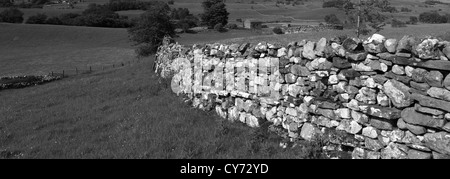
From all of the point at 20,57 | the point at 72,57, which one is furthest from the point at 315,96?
the point at 20,57

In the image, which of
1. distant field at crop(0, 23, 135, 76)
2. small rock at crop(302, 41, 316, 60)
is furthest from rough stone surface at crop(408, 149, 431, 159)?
distant field at crop(0, 23, 135, 76)

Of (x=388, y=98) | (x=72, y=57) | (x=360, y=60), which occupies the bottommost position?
(x=72, y=57)

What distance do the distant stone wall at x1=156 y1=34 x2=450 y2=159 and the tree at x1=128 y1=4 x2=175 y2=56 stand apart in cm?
3846

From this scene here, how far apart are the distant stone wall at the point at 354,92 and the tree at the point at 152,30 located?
3846cm

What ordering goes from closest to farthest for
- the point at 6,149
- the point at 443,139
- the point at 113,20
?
the point at 443,139 < the point at 6,149 < the point at 113,20

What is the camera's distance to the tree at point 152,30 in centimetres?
4658

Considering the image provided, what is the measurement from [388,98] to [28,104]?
16.6 meters

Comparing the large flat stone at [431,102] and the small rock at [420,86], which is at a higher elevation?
the small rock at [420,86]

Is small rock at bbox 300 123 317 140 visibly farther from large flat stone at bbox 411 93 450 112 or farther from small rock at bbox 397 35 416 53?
small rock at bbox 397 35 416 53

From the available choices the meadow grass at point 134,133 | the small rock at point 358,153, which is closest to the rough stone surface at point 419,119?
the small rock at point 358,153

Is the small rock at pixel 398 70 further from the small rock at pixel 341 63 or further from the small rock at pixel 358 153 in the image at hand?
the small rock at pixel 358 153

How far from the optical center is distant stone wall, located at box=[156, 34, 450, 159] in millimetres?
5449
